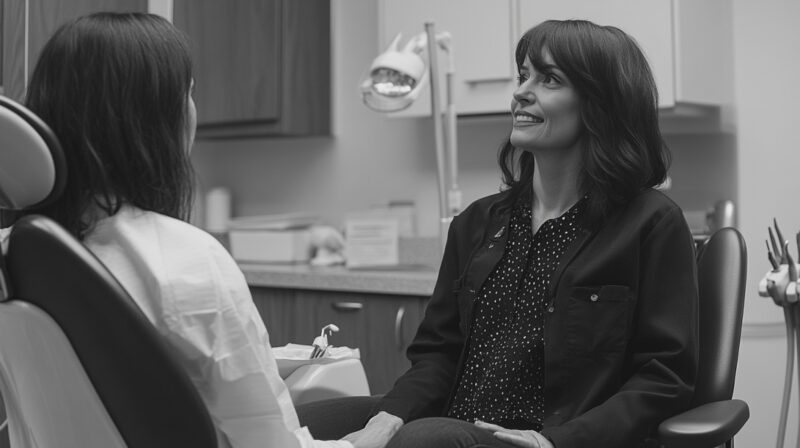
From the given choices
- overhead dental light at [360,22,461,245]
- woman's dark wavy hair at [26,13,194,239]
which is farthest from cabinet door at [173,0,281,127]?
woman's dark wavy hair at [26,13,194,239]

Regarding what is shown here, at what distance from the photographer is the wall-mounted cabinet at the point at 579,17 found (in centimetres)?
→ 272

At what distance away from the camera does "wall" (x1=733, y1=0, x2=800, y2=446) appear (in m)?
2.84

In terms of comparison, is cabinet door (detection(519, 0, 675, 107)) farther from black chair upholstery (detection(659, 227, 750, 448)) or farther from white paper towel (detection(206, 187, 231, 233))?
white paper towel (detection(206, 187, 231, 233))

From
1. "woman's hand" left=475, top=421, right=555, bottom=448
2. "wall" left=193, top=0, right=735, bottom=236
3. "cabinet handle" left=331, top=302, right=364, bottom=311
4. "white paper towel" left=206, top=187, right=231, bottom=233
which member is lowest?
"woman's hand" left=475, top=421, right=555, bottom=448

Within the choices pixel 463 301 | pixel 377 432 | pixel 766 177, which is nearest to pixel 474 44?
pixel 766 177

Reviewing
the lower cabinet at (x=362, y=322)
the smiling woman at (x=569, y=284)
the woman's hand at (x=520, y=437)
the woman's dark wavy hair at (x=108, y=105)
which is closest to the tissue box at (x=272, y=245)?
the lower cabinet at (x=362, y=322)

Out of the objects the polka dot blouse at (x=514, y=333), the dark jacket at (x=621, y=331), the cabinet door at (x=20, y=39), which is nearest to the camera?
the dark jacket at (x=621, y=331)

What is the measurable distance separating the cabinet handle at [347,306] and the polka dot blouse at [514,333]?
131 cm

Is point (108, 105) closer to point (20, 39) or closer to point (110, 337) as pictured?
point (110, 337)

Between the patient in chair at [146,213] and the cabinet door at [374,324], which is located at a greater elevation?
the patient in chair at [146,213]

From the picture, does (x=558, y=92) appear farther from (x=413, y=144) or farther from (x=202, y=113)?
(x=202, y=113)

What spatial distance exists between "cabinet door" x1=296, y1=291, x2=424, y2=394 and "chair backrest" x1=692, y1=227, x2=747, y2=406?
128 cm

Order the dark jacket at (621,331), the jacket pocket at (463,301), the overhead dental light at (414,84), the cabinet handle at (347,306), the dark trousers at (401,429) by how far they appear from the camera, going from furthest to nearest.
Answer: the cabinet handle at (347,306)
the overhead dental light at (414,84)
the jacket pocket at (463,301)
the dark jacket at (621,331)
the dark trousers at (401,429)

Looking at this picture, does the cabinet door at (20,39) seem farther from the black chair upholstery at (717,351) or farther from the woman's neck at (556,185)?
the black chair upholstery at (717,351)
